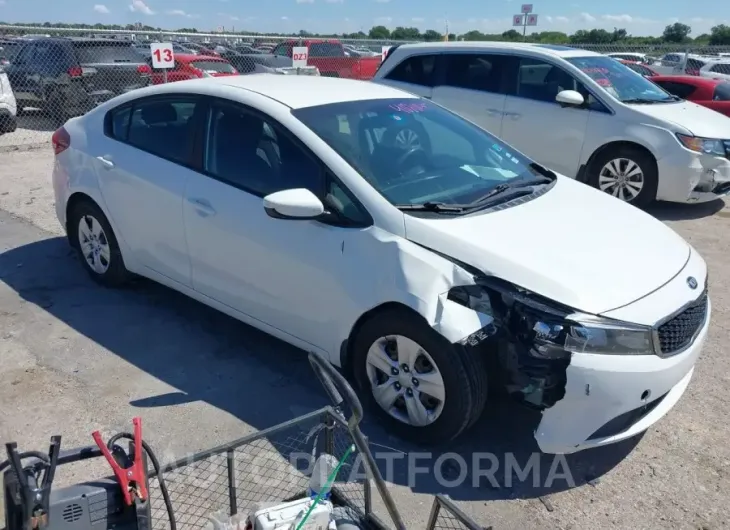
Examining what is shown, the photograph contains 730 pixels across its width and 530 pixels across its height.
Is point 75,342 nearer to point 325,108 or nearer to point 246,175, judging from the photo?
point 246,175

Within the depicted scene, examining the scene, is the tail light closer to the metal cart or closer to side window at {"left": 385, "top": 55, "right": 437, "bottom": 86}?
the metal cart

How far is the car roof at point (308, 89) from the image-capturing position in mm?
3877

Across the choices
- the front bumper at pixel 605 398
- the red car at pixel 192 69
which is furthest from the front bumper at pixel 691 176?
the red car at pixel 192 69

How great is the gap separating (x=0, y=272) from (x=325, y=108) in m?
3.29

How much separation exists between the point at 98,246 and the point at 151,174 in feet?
3.17

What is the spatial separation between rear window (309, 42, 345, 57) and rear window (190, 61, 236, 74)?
522cm

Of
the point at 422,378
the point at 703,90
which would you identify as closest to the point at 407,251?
the point at 422,378

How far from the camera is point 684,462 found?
322cm

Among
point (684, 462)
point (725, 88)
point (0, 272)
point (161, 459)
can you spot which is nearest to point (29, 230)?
point (0, 272)

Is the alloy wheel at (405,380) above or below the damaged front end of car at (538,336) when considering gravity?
below

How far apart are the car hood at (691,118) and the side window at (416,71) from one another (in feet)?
8.39

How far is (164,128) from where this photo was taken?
14.1ft

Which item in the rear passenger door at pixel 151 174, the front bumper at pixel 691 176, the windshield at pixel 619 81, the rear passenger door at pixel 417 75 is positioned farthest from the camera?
the rear passenger door at pixel 417 75

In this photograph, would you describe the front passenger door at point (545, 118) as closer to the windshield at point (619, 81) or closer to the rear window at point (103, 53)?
the windshield at point (619, 81)
